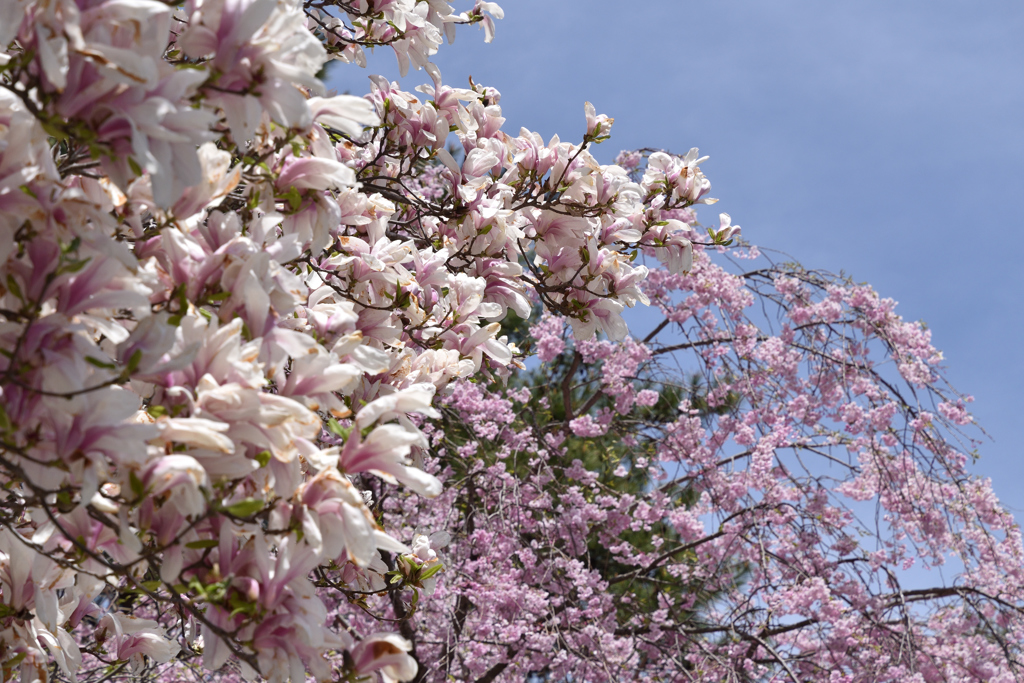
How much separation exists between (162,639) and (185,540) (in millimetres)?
1111

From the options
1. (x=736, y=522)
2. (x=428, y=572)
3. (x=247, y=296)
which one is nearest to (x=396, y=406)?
(x=247, y=296)

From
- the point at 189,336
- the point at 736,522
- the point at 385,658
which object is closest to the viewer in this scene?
the point at 189,336

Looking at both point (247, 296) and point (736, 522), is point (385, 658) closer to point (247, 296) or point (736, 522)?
point (247, 296)

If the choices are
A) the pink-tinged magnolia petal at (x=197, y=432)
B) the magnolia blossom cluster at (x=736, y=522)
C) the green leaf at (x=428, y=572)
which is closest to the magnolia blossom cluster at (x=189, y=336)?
the pink-tinged magnolia petal at (x=197, y=432)

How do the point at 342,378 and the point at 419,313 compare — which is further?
the point at 419,313

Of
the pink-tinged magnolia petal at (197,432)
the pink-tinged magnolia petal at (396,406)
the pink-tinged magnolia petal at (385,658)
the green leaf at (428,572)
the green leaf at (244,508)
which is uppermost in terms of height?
the pink-tinged magnolia petal at (396,406)

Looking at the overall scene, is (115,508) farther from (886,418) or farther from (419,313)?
(886,418)

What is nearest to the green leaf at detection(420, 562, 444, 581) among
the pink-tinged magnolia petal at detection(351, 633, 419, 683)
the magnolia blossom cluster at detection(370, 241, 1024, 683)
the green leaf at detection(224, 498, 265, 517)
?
the pink-tinged magnolia petal at detection(351, 633, 419, 683)

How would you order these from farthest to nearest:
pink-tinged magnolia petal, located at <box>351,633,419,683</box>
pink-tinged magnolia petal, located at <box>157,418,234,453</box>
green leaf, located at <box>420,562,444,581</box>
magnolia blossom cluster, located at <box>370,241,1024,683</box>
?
magnolia blossom cluster, located at <box>370,241,1024,683</box>, green leaf, located at <box>420,562,444,581</box>, pink-tinged magnolia petal, located at <box>351,633,419,683</box>, pink-tinged magnolia petal, located at <box>157,418,234,453</box>

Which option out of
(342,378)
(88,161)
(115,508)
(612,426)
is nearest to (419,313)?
(342,378)

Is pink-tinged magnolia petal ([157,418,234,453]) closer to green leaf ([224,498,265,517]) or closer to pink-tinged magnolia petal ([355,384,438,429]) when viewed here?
green leaf ([224,498,265,517])

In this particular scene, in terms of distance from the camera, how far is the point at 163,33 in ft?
3.87

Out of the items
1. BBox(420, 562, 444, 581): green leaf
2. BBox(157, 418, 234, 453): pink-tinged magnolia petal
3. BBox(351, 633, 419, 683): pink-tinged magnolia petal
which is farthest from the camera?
BBox(420, 562, 444, 581): green leaf

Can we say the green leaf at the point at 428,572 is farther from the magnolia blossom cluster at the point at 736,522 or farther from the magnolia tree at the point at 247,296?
the magnolia blossom cluster at the point at 736,522
